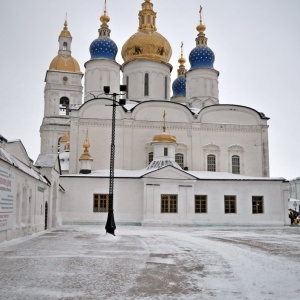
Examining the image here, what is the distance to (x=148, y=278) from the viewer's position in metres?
6.69

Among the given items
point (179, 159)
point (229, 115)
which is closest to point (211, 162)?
point (179, 159)

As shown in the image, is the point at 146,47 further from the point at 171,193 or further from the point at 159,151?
the point at 171,193

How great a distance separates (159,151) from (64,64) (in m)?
22.3

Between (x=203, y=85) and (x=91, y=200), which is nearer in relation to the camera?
(x=91, y=200)

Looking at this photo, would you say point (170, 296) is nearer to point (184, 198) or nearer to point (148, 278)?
point (148, 278)

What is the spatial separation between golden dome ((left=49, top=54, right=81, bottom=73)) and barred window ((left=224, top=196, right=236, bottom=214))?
25389 mm

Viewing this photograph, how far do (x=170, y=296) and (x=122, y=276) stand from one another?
153 centimetres

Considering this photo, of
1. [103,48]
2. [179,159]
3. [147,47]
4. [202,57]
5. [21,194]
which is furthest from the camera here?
[202,57]

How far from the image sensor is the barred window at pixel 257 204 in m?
28.2

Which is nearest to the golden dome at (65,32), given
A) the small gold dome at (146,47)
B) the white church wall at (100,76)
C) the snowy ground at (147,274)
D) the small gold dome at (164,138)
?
the small gold dome at (146,47)

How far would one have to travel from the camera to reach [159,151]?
94.2 feet

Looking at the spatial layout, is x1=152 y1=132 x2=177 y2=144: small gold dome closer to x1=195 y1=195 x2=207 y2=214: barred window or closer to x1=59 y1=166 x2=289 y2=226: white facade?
x1=59 y1=166 x2=289 y2=226: white facade

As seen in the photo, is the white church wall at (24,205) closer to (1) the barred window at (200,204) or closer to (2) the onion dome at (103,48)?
(1) the barred window at (200,204)

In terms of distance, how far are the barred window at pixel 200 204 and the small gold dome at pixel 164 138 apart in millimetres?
4055
